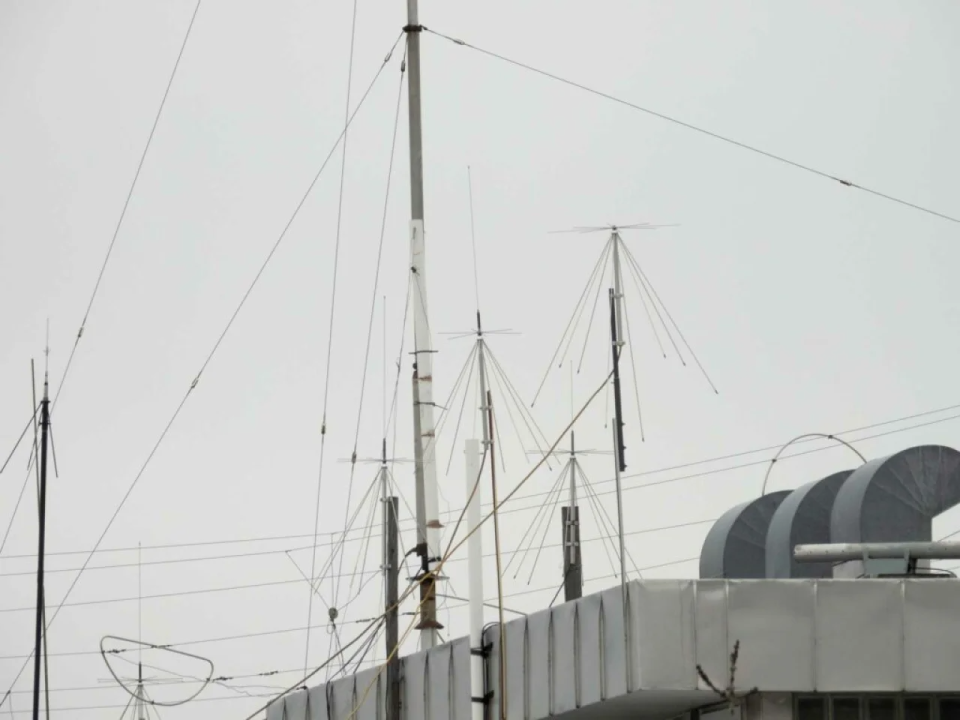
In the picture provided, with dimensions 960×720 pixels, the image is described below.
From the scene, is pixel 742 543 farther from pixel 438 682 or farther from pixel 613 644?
pixel 438 682

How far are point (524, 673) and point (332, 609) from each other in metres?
18.1

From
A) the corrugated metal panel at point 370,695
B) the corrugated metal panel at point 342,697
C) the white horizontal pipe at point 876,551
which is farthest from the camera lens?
the corrugated metal panel at point 342,697

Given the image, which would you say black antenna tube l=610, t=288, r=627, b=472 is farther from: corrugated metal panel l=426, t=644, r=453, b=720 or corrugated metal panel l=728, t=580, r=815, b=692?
corrugated metal panel l=426, t=644, r=453, b=720

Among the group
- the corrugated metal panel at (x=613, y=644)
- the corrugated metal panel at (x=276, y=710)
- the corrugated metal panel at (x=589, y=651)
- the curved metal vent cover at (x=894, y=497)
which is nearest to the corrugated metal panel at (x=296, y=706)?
the corrugated metal panel at (x=276, y=710)

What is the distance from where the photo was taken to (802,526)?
153 ft

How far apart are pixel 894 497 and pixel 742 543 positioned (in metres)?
6.20

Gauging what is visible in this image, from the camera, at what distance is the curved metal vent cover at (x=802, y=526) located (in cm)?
4644

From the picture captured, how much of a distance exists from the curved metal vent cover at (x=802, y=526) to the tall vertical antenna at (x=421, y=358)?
10394 millimetres

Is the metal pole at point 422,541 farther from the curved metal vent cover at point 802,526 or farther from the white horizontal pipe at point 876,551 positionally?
the white horizontal pipe at point 876,551

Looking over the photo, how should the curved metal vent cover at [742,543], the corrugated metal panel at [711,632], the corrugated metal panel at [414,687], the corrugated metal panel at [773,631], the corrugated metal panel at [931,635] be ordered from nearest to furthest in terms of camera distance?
the corrugated metal panel at [931,635] < the corrugated metal panel at [773,631] < the corrugated metal panel at [711,632] < the curved metal vent cover at [742,543] < the corrugated metal panel at [414,687]

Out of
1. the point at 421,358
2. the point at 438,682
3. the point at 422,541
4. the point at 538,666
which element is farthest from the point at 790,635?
the point at 421,358

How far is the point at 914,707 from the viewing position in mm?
41344

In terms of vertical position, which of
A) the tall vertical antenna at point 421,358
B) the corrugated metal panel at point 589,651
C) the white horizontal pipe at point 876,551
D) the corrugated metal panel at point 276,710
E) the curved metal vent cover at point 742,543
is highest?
the tall vertical antenna at point 421,358

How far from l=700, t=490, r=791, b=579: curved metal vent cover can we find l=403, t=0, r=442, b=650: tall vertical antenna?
26.6 ft
